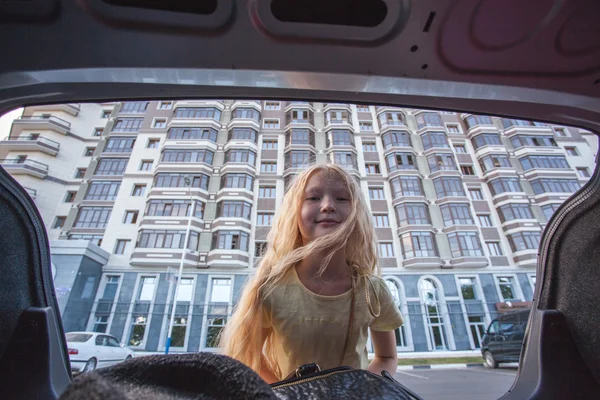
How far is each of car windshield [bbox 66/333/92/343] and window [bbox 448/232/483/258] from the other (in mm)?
10781

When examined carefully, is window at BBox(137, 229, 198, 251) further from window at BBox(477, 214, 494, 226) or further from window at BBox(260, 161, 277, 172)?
window at BBox(477, 214, 494, 226)

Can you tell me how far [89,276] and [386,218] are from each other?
9.44 meters

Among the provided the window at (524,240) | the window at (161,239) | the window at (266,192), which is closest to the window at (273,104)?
the window at (266,192)

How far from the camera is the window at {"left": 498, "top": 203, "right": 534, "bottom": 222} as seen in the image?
9984mm

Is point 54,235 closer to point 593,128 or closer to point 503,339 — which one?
point 593,128

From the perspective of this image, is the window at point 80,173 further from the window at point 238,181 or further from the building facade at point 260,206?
the window at point 238,181

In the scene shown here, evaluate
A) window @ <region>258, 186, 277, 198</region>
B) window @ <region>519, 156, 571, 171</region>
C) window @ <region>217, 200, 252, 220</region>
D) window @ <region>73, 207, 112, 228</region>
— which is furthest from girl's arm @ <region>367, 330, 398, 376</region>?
window @ <region>519, 156, 571, 171</region>

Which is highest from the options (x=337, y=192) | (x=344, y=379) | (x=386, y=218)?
(x=386, y=218)

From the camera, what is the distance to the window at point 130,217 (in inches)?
289

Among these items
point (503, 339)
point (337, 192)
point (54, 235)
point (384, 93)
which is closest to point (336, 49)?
point (384, 93)

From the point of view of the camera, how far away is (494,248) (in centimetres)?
1002

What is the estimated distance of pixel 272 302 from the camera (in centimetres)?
71

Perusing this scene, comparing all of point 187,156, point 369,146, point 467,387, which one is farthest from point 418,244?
point 187,156

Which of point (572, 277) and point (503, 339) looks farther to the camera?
point (503, 339)
